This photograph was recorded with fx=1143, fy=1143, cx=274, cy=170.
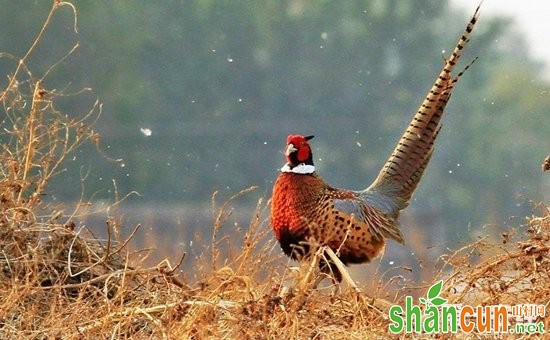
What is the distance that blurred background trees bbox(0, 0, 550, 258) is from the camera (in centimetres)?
2314

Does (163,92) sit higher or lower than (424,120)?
higher

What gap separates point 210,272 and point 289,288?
407 mm

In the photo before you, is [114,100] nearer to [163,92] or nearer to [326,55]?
[163,92]

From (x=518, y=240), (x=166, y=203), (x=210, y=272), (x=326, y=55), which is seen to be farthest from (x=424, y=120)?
(x=326, y=55)

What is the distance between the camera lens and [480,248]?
14.1ft

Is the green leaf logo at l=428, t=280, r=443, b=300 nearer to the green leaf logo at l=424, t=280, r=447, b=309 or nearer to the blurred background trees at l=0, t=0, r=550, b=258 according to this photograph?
the green leaf logo at l=424, t=280, r=447, b=309

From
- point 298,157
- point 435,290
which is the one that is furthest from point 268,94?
point 435,290

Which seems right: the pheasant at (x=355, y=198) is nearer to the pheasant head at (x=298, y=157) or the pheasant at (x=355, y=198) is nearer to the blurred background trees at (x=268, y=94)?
the pheasant head at (x=298, y=157)

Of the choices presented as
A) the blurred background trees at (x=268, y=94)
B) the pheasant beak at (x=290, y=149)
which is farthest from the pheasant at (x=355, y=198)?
the blurred background trees at (x=268, y=94)

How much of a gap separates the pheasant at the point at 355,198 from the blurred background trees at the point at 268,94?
49.0 ft

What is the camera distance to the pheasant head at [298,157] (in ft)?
17.4

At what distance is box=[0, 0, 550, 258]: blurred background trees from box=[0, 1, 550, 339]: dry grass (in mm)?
15752

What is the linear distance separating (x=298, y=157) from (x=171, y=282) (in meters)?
1.12

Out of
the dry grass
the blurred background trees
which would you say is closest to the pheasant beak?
the dry grass
